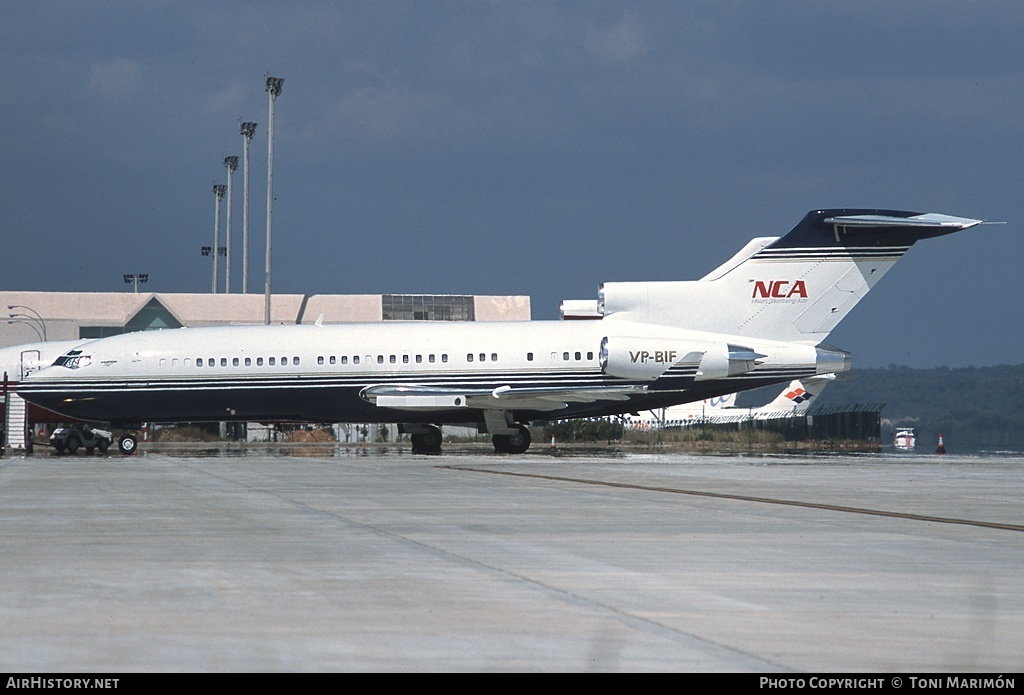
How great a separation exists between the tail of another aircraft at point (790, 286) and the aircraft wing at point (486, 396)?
2.39 meters

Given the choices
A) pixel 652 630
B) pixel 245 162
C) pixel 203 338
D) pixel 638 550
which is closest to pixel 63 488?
pixel 638 550

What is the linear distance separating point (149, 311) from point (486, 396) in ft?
145

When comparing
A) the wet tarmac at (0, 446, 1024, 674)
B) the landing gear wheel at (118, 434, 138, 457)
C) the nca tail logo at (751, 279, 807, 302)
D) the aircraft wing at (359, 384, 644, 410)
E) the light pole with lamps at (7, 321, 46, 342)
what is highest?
the light pole with lamps at (7, 321, 46, 342)

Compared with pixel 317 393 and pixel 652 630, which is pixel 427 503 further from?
pixel 317 393

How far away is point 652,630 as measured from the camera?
6.69m

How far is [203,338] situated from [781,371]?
1666 centimetres

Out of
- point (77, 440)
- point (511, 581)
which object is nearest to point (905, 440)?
point (77, 440)

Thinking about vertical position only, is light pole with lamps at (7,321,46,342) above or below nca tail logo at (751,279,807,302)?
above

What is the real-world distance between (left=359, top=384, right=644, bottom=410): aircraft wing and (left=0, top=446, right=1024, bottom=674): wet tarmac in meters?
18.0

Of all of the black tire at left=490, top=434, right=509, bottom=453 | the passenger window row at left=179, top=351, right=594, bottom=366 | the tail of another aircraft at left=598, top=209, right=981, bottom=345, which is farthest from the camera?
the black tire at left=490, top=434, right=509, bottom=453

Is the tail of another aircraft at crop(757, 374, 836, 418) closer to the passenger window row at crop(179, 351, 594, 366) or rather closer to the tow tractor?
the passenger window row at crop(179, 351, 594, 366)

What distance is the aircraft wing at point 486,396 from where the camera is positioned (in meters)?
35.8

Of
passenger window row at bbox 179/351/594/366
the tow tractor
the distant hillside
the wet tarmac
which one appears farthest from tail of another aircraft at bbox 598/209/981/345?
the distant hillside

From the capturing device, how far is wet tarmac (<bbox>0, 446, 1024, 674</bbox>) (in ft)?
20.0
